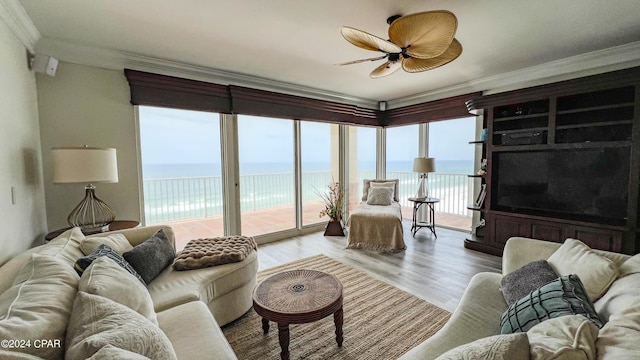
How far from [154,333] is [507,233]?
3984mm

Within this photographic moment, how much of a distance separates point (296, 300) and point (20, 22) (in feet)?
9.87

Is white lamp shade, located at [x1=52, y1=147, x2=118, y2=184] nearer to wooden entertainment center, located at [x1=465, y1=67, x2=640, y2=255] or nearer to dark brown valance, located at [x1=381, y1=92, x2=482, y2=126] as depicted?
wooden entertainment center, located at [x1=465, y1=67, x2=640, y2=255]

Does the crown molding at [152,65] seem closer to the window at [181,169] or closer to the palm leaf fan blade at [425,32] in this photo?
the window at [181,169]

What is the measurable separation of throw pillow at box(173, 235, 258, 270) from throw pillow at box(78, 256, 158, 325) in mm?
713

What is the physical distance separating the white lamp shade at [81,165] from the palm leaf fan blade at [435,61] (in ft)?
9.21

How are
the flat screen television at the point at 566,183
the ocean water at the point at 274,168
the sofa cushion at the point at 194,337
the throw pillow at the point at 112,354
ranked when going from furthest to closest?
the ocean water at the point at 274,168
the flat screen television at the point at 566,183
the sofa cushion at the point at 194,337
the throw pillow at the point at 112,354

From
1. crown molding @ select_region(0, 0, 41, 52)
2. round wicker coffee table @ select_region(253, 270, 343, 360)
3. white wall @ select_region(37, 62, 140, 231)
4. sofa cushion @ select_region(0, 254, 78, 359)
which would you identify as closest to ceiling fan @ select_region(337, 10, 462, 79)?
round wicker coffee table @ select_region(253, 270, 343, 360)

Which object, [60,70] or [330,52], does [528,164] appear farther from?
[60,70]

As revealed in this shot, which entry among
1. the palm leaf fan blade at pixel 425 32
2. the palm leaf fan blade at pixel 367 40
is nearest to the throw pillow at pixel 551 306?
the palm leaf fan blade at pixel 425 32

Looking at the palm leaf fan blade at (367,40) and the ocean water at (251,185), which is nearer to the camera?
the palm leaf fan blade at (367,40)

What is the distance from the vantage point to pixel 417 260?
11.0 ft

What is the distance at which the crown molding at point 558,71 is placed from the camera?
280 cm

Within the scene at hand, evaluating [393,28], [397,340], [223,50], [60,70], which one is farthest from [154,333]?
[60,70]

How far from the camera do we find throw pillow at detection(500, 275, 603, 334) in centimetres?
108
